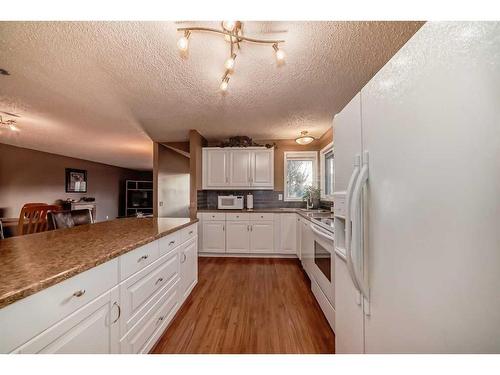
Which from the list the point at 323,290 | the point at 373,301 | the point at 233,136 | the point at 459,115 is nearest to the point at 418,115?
the point at 459,115

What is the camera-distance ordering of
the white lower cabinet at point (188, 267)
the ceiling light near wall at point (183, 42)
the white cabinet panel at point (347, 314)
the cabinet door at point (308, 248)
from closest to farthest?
the white cabinet panel at point (347, 314), the ceiling light near wall at point (183, 42), the white lower cabinet at point (188, 267), the cabinet door at point (308, 248)

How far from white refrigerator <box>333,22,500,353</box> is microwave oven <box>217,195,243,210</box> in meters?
3.04

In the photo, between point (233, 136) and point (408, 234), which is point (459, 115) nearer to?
point (408, 234)

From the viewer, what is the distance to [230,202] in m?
3.92

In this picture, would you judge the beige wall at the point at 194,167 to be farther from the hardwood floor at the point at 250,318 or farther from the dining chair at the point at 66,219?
the dining chair at the point at 66,219

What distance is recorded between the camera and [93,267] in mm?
929

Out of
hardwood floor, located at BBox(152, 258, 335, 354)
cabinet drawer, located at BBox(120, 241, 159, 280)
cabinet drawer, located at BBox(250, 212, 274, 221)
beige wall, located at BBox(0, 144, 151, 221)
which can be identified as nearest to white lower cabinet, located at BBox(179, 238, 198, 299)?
hardwood floor, located at BBox(152, 258, 335, 354)

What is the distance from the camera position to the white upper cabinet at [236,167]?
3959 mm

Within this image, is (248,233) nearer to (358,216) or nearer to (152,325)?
(152,325)

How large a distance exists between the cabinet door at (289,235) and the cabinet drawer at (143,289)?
2.21 m

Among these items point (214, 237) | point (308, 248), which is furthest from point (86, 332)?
point (214, 237)

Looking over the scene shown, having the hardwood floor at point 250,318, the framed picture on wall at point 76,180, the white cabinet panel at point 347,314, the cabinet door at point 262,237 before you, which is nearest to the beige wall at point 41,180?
the framed picture on wall at point 76,180

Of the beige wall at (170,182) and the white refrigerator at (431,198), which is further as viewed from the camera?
the beige wall at (170,182)
